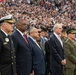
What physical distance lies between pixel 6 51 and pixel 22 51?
0.73 metres

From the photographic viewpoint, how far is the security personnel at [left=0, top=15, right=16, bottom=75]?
655 centimetres

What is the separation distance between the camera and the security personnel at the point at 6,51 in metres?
6.55

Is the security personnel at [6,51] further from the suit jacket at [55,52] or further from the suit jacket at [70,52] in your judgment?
the suit jacket at [70,52]

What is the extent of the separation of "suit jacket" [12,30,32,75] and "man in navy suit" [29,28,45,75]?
1.28ft

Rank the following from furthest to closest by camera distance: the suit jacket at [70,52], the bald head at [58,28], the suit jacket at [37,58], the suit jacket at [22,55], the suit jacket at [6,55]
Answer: the suit jacket at [70,52] → the bald head at [58,28] → the suit jacket at [37,58] → the suit jacket at [22,55] → the suit jacket at [6,55]

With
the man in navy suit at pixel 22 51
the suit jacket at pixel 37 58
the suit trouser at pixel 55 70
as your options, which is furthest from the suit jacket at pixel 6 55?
the suit trouser at pixel 55 70

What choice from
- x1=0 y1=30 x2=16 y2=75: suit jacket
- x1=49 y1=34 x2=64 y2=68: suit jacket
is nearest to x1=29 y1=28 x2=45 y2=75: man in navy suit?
x1=49 y1=34 x2=64 y2=68: suit jacket

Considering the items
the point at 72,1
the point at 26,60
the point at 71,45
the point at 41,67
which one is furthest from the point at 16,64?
the point at 72,1

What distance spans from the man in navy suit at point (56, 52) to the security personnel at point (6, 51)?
2.28 m

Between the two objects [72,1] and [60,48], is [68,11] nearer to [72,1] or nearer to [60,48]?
[72,1]

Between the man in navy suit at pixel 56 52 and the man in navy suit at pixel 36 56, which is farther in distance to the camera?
the man in navy suit at pixel 56 52

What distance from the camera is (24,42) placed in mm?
7332

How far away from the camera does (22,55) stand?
7.25 metres

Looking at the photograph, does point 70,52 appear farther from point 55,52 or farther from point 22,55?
point 22,55
